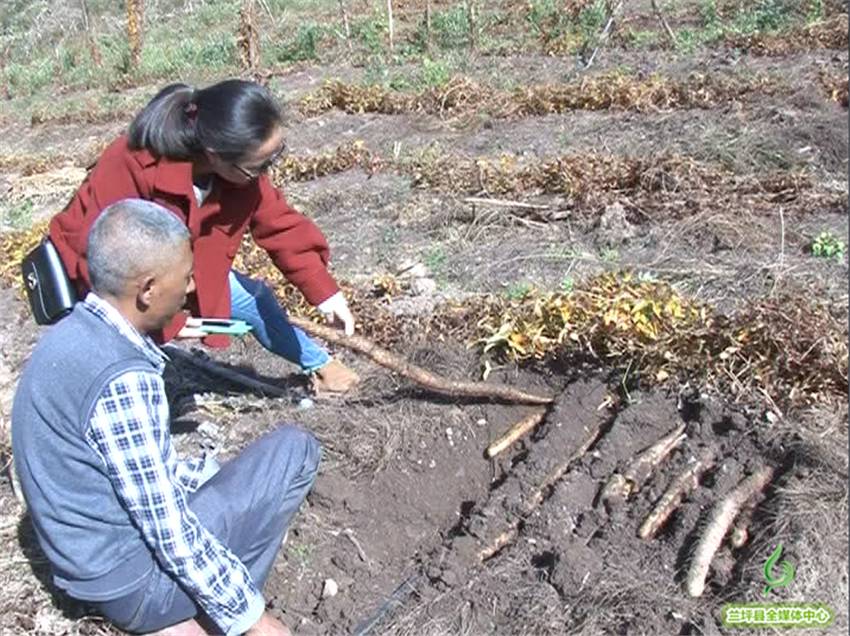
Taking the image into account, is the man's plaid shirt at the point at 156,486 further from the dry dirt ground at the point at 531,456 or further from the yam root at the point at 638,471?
the yam root at the point at 638,471

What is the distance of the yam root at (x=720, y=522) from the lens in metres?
2.90

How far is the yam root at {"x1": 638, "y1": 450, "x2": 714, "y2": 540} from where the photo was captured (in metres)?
3.20

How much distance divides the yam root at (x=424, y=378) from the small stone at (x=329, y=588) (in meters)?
0.90

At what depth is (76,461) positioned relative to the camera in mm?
2412

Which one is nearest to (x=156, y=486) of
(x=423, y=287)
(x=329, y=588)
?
(x=329, y=588)

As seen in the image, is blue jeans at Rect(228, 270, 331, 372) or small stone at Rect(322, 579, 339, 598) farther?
blue jeans at Rect(228, 270, 331, 372)

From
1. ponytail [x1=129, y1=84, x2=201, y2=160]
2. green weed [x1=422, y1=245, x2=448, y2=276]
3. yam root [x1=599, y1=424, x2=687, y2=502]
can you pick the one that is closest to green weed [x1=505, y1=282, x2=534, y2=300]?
green weed [x1=422, y1=245, x2=448, y2=276]

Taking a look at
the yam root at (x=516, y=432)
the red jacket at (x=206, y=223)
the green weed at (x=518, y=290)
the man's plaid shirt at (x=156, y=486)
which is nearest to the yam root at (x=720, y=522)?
the yam root at (x=516, y=432)

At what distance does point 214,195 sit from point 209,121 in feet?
1.54

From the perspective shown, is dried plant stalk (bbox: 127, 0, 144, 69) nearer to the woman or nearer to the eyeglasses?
the woman

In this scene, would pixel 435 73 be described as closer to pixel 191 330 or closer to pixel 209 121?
pixel 191 330

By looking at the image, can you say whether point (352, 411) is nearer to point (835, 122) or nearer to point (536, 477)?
point (536, 477)

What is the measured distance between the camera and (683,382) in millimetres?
3697

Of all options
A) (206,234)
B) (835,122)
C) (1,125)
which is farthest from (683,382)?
(1,125)
